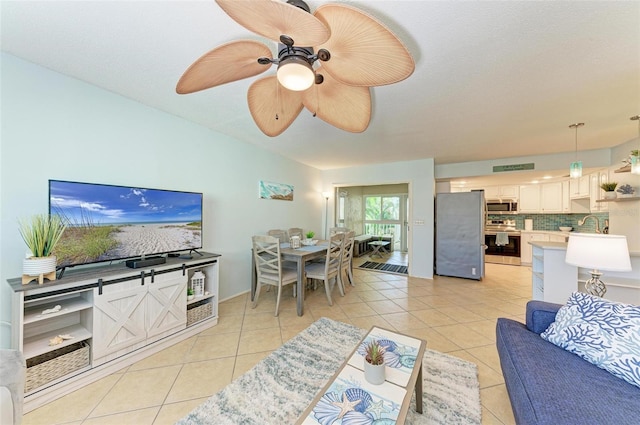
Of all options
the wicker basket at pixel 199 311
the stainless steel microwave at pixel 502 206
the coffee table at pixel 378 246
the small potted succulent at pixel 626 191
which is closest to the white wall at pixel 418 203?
the coffee table at pixel 378 246

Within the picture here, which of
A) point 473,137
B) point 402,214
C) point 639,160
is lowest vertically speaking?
point 402,214

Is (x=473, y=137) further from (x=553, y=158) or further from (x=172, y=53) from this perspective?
(x=172, y=53)

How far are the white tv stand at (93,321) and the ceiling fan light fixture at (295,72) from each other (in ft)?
6.41

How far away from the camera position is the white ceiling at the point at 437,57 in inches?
49.4

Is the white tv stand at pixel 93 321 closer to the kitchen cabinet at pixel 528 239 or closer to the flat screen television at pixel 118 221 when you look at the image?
the flat screen television at pixel 118 221

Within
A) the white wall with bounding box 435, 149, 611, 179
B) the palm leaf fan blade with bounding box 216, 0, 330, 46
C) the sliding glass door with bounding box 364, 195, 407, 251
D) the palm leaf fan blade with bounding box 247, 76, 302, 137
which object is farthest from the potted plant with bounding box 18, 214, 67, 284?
the sliding glass door with bounding box 364, 195, 407, 251

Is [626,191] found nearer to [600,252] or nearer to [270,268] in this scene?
[600,252]

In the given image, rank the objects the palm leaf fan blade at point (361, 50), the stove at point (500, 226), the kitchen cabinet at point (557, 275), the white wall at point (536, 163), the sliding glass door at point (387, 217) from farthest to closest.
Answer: the sliding glass door at point (387, 217), the stove at point (500, 226), the white wall at point (536, 163), the kitchen cabinet at point (557, 275), the palm leaf fan blade at point (361, 50)

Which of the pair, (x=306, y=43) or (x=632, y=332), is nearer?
(x=306, y=43)

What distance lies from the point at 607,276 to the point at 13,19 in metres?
5.21

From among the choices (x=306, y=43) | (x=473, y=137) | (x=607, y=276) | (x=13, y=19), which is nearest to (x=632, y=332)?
(x=607, y=276)

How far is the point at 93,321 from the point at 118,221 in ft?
2.57

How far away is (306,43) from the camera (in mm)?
1023

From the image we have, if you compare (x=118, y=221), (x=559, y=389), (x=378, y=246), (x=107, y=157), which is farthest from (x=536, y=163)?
(x=107, y=157)
